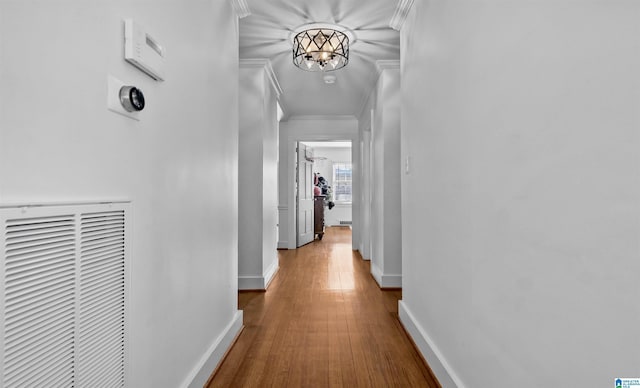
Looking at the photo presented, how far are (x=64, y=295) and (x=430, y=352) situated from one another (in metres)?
1.75

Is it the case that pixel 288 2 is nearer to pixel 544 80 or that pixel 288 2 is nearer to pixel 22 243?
pixel 544 80

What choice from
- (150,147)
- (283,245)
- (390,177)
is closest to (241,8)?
(150,147)

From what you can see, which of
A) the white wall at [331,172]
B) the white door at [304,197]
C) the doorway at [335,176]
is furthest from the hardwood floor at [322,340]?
the white wall at [331,172]

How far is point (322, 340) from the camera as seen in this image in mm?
2348

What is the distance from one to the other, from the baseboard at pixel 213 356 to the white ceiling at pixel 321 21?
2194mm

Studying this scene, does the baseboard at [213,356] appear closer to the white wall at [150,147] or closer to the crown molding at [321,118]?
the white wall at [150,147]

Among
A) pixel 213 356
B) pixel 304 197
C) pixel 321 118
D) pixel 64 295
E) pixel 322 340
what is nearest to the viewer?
pixel 64 295

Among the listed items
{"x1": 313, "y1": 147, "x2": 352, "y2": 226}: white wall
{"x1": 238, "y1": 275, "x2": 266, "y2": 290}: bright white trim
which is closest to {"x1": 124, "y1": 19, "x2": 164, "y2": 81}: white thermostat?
{"x1": 238, "y1": 275, "x2": 266, "y2": 290}: bright white trim

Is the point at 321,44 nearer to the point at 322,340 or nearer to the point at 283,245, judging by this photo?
the point at 322,340

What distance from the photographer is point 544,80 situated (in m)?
0.95

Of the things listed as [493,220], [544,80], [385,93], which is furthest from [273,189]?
[544,80]

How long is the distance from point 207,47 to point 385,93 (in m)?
2.18

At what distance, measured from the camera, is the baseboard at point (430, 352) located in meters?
1.64

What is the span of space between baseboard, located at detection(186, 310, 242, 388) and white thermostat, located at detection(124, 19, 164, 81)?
1.28 meters
